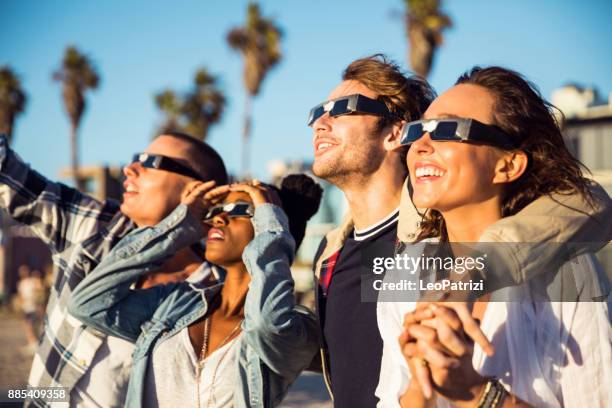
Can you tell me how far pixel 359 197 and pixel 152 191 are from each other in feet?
5.16

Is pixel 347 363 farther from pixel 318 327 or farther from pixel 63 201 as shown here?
pixel 63 201

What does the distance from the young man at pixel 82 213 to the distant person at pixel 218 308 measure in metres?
0.35

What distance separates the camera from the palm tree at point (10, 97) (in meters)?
41.1

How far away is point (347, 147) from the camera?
3.49 m

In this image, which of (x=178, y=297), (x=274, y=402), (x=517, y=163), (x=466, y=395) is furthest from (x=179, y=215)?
(x=466, y=395)

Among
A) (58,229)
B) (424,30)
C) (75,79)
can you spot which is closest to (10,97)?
(75,79)

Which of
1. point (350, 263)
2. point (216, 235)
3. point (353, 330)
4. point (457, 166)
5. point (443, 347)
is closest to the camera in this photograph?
point (443, 347)

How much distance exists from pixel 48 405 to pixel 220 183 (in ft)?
5.78

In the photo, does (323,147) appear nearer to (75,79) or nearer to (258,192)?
(258,192)

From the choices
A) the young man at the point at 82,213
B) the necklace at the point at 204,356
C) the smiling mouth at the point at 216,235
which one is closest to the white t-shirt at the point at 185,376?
the necklace at the point at 204,356

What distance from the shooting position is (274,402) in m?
3.56

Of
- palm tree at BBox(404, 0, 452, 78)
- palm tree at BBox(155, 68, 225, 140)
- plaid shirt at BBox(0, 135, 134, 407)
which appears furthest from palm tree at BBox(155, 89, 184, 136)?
plaid shirt at BBox(0, 135, 134, 407)

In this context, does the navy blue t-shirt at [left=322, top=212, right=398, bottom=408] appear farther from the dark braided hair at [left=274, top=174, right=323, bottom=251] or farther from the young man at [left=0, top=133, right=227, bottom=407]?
the young man at [left=0, top=133, right=227, bottom=407]

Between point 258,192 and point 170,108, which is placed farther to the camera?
point 170,108
